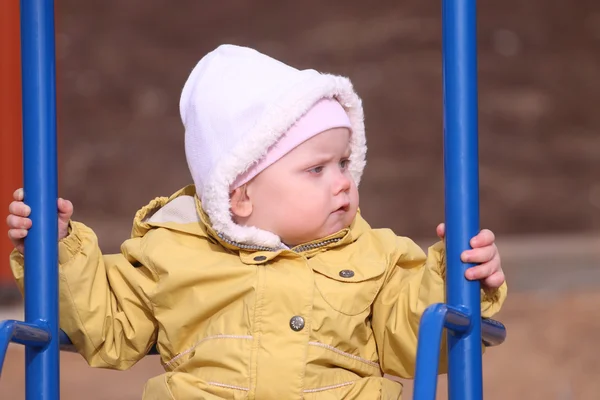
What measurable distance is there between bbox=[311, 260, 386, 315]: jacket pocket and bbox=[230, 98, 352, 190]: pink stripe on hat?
6.5 inches

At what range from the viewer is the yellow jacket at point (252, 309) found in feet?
5.04

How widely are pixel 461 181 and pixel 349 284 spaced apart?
27 centimetres

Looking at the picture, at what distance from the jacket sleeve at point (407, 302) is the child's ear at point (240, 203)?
0.24 meters

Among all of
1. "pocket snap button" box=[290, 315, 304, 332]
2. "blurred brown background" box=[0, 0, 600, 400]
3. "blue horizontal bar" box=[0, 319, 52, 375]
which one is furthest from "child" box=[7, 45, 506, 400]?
"blurred brown background" box=[0, 0, 600, 400]

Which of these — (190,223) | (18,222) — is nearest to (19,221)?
(18,222)

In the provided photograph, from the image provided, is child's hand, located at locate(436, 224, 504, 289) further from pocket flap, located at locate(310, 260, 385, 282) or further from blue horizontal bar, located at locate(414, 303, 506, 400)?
pocket flap, located at locate(310, 260, 385, 282)

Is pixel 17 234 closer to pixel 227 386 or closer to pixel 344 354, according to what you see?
pixel 227 386

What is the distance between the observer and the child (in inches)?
60.9

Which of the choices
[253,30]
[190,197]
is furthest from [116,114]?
[190,197]

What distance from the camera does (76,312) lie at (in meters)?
1.58

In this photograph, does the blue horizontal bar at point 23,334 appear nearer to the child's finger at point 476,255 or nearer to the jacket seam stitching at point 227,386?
the jacket seam stitching at point 227,386

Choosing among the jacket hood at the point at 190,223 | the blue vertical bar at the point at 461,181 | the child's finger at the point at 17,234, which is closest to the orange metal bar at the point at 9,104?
the jacket hood at the point at 190,223

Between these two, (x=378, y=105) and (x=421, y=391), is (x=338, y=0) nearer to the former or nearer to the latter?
(x=378, y=105)

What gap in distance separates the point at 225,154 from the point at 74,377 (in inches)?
82.7
